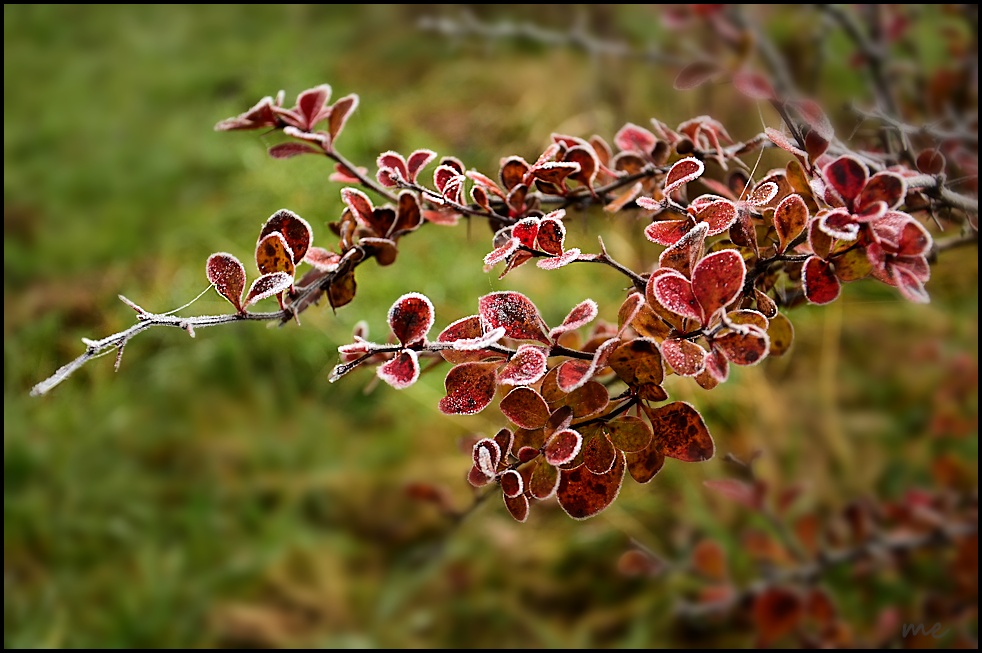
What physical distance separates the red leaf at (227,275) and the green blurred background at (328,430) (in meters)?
0.46

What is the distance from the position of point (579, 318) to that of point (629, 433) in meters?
0.08

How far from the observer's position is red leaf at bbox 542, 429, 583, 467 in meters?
0.44

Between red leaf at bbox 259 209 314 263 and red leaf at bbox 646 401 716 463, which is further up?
red leaf at bbox 259 209 314 263

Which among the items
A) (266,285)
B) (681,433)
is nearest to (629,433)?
(681,433)

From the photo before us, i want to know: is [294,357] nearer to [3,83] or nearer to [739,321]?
[739,321]

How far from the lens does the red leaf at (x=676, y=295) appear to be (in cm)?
44

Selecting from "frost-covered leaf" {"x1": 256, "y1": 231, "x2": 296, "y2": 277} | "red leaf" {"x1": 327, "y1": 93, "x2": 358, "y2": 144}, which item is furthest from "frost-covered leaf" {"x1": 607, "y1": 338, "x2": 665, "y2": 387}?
"red leaf" {"x1": 327, "y1": 93, "x2": 358, "y2": 144}

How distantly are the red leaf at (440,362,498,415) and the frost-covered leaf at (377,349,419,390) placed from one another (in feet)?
0.09

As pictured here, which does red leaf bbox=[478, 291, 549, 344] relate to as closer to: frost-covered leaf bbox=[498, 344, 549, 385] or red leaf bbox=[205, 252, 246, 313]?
frost-covered leaf bbox=[498, 344, 549, 385]

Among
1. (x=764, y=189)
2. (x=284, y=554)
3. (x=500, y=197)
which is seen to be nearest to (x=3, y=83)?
(x=284, y=554)

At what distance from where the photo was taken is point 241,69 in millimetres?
3508

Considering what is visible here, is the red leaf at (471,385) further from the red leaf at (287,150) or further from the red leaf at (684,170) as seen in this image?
the red leaf at (287,150)

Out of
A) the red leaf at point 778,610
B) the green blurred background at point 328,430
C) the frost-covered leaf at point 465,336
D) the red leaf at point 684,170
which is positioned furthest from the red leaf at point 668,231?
the red leaf at point 778,610

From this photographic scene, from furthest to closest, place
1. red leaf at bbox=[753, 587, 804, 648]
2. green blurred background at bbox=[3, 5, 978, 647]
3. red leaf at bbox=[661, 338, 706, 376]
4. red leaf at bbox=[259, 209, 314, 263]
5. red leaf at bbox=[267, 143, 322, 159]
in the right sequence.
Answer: green blurred background at bbox=[3, 5, 978, 647]
red leaf at bbox=[753, 587, 804, 648]
red leaf at bbox=[267, 143, 322, 159]
red leaf at bbox=[259, 209, 314, 263]
red leaf at bbox=[661, 338, 706, 376]
